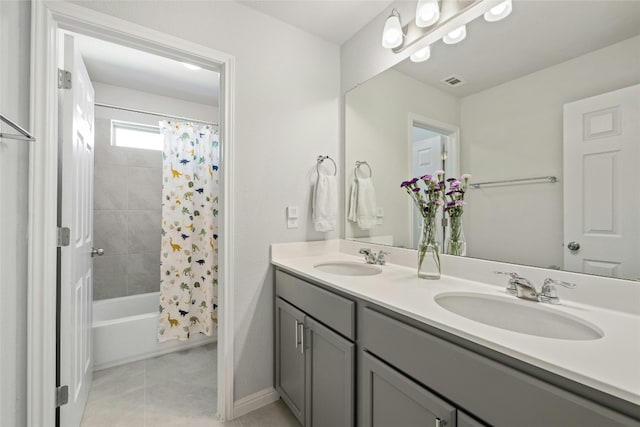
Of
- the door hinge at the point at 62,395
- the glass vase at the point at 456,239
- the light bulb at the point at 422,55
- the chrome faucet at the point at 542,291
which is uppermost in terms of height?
the light bulb at the point at 422,55

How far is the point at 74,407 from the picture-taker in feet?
4.41

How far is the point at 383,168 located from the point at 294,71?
881 millimetres

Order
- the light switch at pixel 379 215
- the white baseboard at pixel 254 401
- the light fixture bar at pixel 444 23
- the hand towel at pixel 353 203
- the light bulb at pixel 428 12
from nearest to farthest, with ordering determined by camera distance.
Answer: the light fixture bar at pixel 444 23
the light bulb at pixel 428 12
the white baseboard at pixel 254 401
the light switch at pixel 379 215
the hand towel at pixel 353 203

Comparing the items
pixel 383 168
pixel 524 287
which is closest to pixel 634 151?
pixel 524 287

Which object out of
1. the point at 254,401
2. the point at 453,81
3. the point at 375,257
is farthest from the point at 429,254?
the point at 254,401

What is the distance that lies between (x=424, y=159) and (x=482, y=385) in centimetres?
109

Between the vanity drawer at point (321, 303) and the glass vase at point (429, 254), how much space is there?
0.42 meters

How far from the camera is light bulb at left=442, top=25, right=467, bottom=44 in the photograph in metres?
1.29

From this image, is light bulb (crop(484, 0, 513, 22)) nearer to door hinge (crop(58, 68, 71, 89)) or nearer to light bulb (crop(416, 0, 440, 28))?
light bulb (crop(416, 0, 440, 28))

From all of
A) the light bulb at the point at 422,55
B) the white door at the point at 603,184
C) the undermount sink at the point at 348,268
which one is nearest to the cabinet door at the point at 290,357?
the undermount sink at the point at 348,268

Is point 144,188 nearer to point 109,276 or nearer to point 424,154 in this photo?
point 109,276

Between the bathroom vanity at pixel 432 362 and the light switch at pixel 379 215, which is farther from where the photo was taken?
the light switch at pixel 379 215

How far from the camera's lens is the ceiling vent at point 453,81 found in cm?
131

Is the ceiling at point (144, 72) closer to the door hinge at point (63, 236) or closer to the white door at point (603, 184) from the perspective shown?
the door hinge at point (63, 236)
